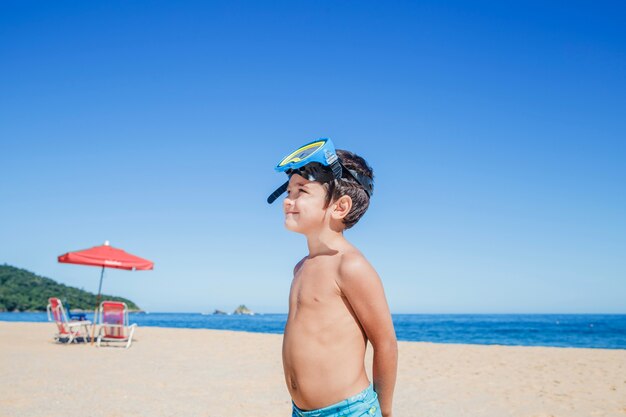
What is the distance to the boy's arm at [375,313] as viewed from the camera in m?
1.57

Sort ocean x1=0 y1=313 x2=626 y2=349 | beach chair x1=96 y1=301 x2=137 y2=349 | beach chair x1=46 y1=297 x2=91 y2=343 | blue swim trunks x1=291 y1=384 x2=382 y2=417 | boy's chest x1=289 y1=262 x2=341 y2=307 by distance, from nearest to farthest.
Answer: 1. blue swim trunks x1=291 y1=384 x2=382 y2=417
2. boy's chest x1=289 y1=262 x2=341 y2=307
3. beach chair x1=96 y1=301 x2=137 y2=349
4. beach chair x1=46 y1=297 x2=91 y2=343
5. ocean x1=0 y1=313 x2=626 y2=349

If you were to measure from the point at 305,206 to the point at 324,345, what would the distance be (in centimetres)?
48

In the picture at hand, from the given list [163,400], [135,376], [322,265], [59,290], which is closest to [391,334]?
[322,265]

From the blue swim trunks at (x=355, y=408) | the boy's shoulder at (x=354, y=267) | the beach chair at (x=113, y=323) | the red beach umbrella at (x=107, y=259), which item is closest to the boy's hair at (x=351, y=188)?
the boy's shoulder at (x=354, y=267)

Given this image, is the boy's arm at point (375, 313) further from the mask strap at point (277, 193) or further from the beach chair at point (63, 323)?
the beach chair at point (63, 323)

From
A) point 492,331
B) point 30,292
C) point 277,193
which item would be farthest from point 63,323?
point 30,292

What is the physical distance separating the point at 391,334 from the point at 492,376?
7400 mm

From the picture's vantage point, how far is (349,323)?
161cm

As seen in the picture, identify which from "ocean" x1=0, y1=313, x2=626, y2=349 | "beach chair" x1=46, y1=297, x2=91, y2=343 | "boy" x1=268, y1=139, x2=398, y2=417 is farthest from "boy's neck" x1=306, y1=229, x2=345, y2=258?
"ocean" x1=0, y1=313, x2=626, y2=349

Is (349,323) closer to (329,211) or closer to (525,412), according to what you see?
(329,211)

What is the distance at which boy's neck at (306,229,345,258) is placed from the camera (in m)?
1.72

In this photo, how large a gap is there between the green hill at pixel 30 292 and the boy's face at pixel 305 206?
75723 millimetres

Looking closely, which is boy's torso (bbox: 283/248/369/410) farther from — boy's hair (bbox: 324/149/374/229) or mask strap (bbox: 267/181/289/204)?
mask strap (bbox: 267/181/289/204)

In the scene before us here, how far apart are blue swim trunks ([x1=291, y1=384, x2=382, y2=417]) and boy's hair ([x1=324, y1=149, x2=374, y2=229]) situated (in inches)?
23.3
